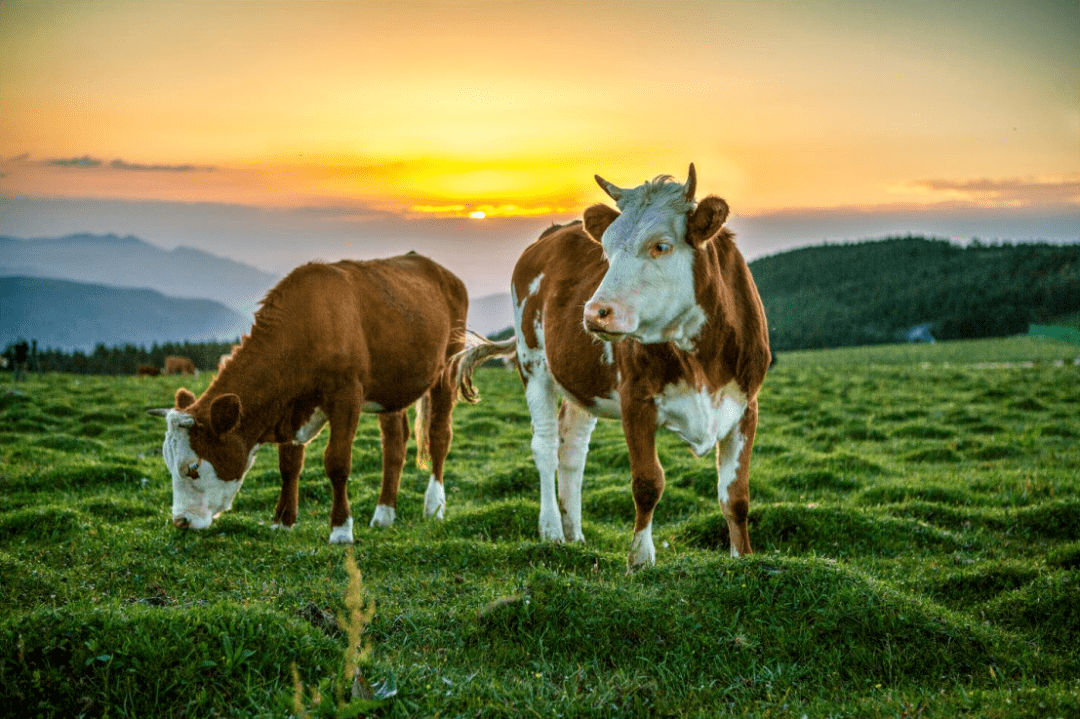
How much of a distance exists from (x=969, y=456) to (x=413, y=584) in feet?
33.2

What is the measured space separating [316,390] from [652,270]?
13.7 ft

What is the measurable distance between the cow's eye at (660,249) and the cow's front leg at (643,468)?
1.27 meters

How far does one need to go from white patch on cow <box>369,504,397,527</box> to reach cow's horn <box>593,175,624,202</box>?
15.4 ft

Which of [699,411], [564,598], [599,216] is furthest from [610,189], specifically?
[564,598]

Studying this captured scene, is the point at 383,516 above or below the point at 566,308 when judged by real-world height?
below

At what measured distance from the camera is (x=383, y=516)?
9.76 metres

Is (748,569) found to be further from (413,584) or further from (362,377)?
(362,377)

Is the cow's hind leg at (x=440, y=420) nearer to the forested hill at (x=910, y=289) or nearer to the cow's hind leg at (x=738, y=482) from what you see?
the cow's hind leg at (x=738, y=482)

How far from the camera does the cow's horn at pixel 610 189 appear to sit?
22.6ft

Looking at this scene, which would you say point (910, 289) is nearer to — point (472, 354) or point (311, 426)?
point (472, 354)

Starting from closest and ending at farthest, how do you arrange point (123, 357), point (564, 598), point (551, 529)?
point (564, 598) < point (551, 529) < point (123, 357)

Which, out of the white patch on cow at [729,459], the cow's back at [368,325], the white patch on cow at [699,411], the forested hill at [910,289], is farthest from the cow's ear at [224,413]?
the forested hill at [910,289]

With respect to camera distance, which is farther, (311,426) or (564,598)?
(311,426)

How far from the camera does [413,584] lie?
696 centimetres
